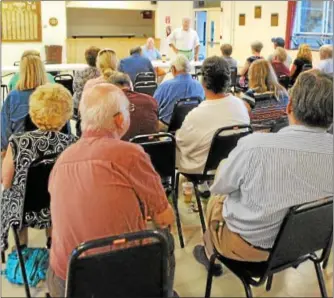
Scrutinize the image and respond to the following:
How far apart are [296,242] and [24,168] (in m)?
1.27

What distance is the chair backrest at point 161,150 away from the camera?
2.67 metres

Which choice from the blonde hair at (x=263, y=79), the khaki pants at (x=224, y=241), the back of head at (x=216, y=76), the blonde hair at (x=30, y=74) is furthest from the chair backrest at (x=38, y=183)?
the blonde hair at (x=263, y=79)

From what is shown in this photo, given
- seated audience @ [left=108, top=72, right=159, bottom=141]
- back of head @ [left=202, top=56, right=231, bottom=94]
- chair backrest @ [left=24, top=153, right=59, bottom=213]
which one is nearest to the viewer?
chair backrest @ [left=24, top=153, right=59, bottom=213]

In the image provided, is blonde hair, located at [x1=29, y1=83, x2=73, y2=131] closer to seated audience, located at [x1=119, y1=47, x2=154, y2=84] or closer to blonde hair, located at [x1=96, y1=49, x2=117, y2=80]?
blonde hair, located at [x1=96, y1=49, x2=117, y2=80]

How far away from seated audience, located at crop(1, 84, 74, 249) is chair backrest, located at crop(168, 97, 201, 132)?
1423mm

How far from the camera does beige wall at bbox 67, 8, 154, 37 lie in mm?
12500

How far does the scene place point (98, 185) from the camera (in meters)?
1.61

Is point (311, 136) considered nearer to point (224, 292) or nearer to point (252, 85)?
point (224, 292)

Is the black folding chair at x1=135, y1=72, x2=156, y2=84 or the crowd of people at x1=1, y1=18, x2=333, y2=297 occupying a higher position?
the black folding chair at x1=135, y1=72, x2=156, y2=84

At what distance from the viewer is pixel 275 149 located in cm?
175

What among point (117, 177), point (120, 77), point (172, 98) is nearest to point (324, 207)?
point (117, 177)

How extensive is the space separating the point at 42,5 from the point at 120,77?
8709 millimetres

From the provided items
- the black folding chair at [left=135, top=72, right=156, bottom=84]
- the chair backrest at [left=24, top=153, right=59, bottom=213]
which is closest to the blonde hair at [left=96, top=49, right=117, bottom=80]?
the black folding chair at [left=135, top=72, right=156, bottom=84]

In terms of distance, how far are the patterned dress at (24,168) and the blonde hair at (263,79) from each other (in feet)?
6.31
